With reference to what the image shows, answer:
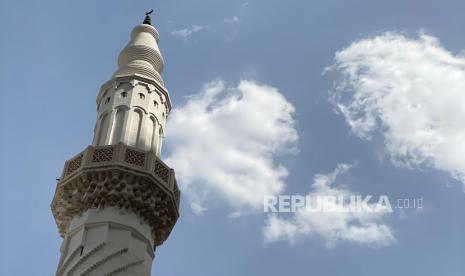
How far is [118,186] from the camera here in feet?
57.7

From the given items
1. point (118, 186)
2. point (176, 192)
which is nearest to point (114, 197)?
point (118, 186)

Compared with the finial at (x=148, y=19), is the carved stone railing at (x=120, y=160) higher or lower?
lower

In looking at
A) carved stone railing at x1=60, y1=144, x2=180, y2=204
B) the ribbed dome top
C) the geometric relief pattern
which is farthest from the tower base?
the ribbed dome top

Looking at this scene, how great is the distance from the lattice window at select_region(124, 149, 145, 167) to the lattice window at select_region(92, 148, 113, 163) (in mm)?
492

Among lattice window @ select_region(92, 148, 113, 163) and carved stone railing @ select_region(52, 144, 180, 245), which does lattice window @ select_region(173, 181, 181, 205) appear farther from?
lattice window @ select_region(92, 148, 113, 163)

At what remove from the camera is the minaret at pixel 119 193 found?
1662 cm

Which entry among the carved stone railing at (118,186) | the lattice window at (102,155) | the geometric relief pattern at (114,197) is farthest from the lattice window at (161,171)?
the lattice window at (102,155)

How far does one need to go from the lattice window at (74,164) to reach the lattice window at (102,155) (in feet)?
1.93

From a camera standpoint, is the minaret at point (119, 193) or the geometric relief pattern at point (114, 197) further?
the geometric relief pattern at point (114, 197)

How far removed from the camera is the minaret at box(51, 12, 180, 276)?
655 inches

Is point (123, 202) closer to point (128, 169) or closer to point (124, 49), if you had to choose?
point (128, 169)

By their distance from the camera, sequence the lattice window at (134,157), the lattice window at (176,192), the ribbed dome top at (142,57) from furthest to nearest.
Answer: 1. the ribbed dome top at (142,57)
2. the lattice window at (176,192)
3. the lattice window at (134,157)

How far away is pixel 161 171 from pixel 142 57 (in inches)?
222

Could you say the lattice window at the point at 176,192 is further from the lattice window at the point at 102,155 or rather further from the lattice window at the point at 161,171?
the lattice window at the point at 102,155
